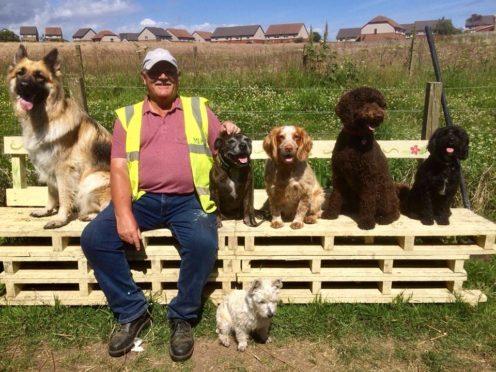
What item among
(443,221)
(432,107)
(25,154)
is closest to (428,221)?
(443,221)

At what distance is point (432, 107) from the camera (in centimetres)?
436

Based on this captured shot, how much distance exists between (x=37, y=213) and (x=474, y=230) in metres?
3.99

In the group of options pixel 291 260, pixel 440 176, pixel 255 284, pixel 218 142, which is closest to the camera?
pixel 255 284

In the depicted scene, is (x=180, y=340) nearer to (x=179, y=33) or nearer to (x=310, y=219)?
(x=310, y=219)

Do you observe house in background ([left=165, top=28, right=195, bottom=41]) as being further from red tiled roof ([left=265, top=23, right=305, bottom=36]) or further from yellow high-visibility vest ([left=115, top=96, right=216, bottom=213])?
yellow high-visibility vest ([left=115, top=96, right=216, bottom=213])

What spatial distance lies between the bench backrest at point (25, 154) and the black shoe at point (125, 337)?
74.9 inches

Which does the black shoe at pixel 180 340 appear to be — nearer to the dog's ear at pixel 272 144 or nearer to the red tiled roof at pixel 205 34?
the dog's ear at pixel 272 144

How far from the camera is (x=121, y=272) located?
317 cm

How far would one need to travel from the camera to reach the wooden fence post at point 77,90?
4391 mm

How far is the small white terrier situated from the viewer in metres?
2.81

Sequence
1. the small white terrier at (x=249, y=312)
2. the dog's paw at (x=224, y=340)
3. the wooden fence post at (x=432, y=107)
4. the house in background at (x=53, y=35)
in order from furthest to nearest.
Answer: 1. the house in background at (x=53, y=35)
2. the wooden fence post at (x=432, y=107)
3. the dog's paw at (x=224, y=340)
4. the small white terrier at (x=249, y=312)

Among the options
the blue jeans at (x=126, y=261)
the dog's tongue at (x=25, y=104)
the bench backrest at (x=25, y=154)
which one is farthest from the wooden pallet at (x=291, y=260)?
the dog's tongue at (x=25, y=104)

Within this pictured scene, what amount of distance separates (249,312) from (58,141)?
2.27 metres

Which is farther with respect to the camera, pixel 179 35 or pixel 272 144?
pixel 179 35
